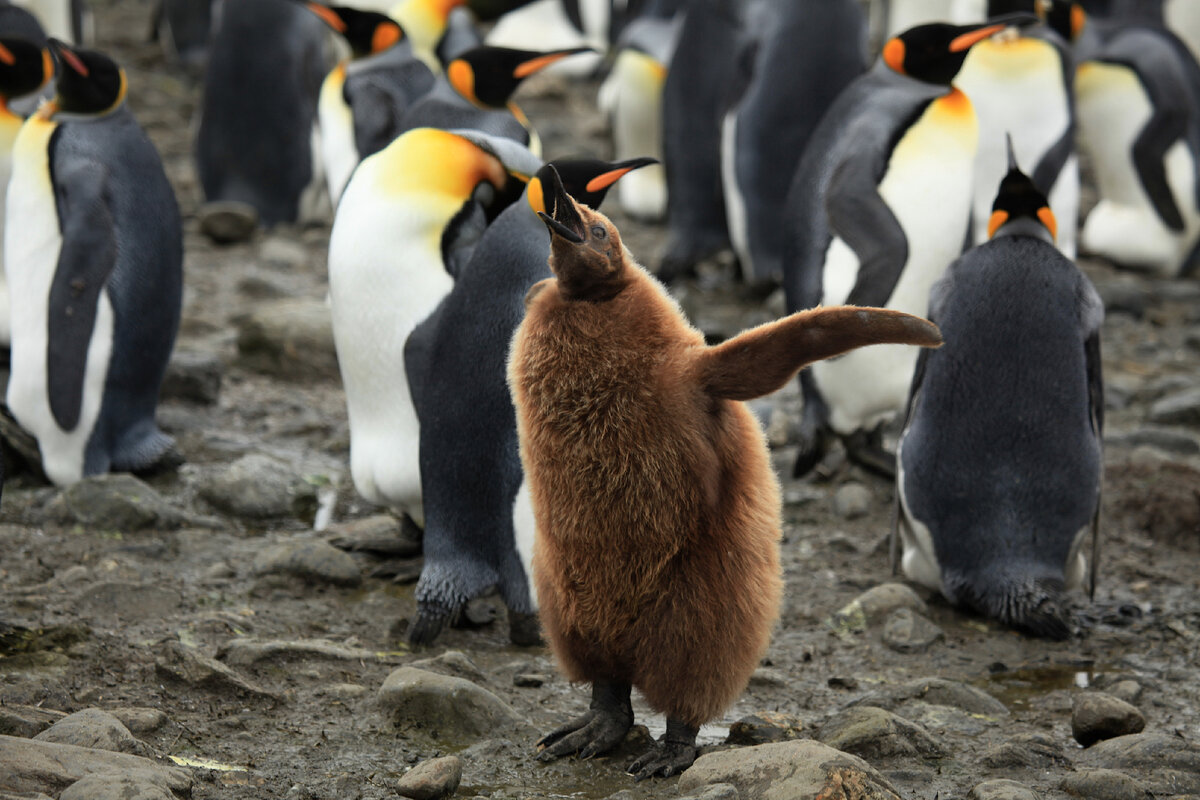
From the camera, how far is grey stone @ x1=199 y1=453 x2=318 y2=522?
428 cm

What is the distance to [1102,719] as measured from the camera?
2.84 m

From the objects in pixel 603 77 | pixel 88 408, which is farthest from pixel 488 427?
pixel 603 77

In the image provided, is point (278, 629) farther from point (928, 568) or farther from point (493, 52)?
point (493, 52)

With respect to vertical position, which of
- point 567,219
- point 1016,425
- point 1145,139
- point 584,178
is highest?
point 567,219

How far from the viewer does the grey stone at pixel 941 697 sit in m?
3.06

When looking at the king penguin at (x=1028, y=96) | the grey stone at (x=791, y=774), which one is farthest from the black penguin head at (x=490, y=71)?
the grey stone at (x=791, y=774)

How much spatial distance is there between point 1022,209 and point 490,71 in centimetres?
206

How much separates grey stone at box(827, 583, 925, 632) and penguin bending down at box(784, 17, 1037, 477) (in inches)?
45.5

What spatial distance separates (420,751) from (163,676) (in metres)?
0.62

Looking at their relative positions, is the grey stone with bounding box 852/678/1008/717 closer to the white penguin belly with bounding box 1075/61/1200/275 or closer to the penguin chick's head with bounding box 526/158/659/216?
the penguin chick's head with bounding box 526/158/659/216

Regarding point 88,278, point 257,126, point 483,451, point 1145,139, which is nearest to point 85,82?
point 88,278

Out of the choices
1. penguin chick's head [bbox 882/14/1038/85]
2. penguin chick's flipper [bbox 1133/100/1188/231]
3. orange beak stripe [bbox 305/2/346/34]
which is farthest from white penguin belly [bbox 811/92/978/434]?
orange beak stripe [bbox 305/2/346/34]

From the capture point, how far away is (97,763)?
2252 millimetres

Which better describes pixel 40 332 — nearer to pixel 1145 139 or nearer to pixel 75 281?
pixel 75 281
